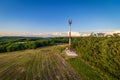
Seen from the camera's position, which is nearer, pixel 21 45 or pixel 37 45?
pixel 21 45

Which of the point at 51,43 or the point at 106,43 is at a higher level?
the point at 106,43

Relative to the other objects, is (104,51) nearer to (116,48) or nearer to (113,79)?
(116,48)

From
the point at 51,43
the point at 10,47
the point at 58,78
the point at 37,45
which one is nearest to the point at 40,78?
the point at 58,78

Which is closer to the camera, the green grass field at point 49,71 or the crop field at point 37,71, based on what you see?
the green grass field at point 49,71

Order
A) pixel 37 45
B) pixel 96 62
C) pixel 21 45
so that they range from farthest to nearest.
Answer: pixel 37 45 < pixel 21 45 < pixel 96 62

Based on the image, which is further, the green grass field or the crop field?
the crop field

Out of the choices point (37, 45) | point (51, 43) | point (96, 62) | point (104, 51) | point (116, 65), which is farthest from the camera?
point (51, 43)

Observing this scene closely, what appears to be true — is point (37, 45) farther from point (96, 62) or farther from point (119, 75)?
point (119, 75)

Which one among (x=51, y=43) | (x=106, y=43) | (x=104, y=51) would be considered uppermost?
(x=106, y=43)

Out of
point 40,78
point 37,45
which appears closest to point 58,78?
point 40,78
